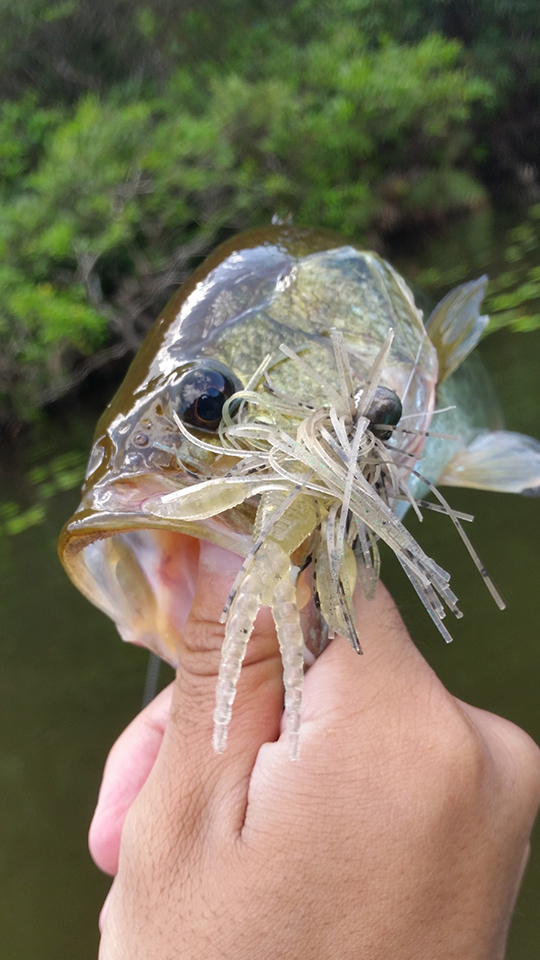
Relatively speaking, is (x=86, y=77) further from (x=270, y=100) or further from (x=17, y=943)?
(x=17, y=943)

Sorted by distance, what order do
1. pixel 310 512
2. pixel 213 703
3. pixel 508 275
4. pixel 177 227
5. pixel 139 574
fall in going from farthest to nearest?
1. pixel 177 227
2. pixel 508 275
3. pixel 139 574
4. pixel 213 703
5. pixel 310 512

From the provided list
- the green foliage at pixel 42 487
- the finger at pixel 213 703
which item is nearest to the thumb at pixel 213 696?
the finger at pixel 213 703

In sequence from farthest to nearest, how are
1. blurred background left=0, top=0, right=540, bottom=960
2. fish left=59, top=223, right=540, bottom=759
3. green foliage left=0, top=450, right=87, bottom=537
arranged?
green foliage left=0, top=450, right=87, bottom=537 < blurred background left=0, top=0, right=540, bottom=960 < fish left=59, top=223, right=540, bottom=759

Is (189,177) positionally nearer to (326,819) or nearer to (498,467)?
(498,467)

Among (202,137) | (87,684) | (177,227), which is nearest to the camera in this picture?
(87,684)

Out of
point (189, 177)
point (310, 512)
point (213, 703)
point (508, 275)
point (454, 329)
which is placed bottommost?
point (213, 703)

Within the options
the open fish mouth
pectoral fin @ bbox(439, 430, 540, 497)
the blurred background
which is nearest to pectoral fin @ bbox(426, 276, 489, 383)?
the blurred background

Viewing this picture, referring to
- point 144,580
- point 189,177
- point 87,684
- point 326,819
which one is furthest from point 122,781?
point 189,177

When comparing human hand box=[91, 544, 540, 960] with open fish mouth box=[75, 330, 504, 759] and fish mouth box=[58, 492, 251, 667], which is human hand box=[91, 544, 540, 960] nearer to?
open fish mouth box=[75, 330, 504, 759]
